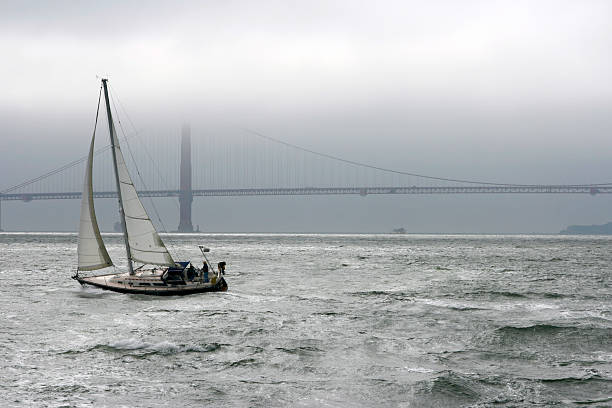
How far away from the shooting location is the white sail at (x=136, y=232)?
2948cm

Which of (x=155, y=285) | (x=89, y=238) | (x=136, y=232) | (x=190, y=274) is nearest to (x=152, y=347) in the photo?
(x=155, y=285)

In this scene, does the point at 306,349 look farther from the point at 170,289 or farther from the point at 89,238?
the point at 89,238

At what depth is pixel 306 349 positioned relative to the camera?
54.4 feet

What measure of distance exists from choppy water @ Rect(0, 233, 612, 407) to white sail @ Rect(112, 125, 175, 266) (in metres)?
2.60

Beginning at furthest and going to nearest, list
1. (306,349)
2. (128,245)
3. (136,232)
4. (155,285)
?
(128,245), (136,232), (155,285), (306,349)

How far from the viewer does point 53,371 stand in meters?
14.3

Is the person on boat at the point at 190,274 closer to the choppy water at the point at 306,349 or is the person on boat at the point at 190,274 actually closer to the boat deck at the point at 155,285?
the boat deck at the point at 155,285

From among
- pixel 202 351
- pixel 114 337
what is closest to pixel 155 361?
pixel 202 351

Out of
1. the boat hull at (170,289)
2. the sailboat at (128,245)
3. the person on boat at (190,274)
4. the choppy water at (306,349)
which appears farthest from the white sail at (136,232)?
the choppy water at (306,349)

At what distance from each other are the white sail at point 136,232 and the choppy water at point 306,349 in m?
2.60

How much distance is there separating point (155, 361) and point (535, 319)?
494 inches

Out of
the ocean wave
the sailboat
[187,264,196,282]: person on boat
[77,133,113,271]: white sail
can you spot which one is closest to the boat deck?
the sailboat

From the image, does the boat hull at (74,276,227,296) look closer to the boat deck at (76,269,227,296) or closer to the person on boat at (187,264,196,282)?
the boat deck at (76,269,227,296)

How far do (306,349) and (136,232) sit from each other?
15143 millimetres
